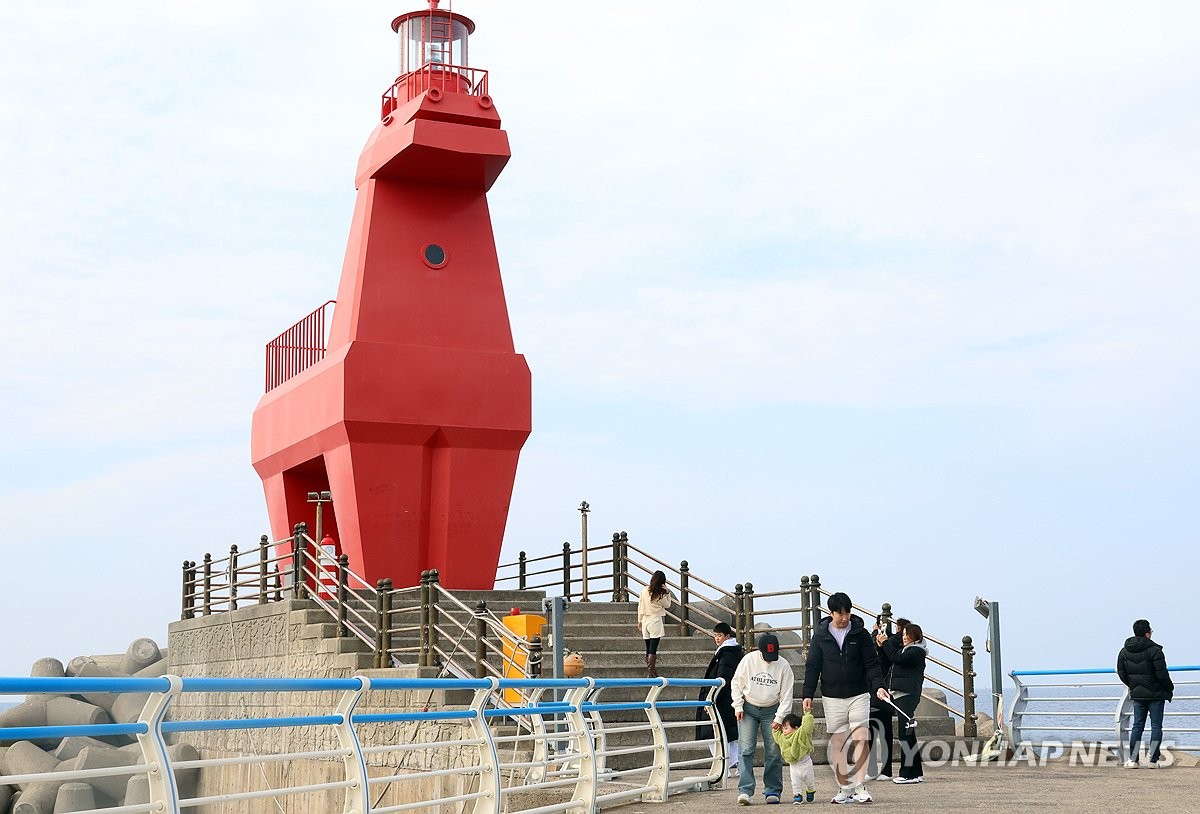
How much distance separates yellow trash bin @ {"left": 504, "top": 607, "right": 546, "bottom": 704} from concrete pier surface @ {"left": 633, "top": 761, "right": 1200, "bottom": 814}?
291cm

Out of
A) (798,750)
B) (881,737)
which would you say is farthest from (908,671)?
(798,750)

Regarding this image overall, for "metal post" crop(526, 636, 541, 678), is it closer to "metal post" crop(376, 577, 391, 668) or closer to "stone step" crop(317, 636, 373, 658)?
"metal post" crop(376, 577, 391, 668)

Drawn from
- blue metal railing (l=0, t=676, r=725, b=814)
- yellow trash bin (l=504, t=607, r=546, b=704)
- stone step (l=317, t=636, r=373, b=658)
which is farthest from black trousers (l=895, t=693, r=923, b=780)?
stone step (l=317, t=636, r=373, b=658)

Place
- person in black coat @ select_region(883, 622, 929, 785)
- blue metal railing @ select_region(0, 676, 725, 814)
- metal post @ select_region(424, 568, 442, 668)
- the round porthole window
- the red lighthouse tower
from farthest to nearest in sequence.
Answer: the round porthole window < the red lighthouse tower < metal post @ select_region(424, 568, 442, 668) < person in black coat @ select_region(883, 622, 929, 785) < blue metal railing @ select_region(0, 676, 725, 814)

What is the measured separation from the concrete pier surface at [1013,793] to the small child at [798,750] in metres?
0.13

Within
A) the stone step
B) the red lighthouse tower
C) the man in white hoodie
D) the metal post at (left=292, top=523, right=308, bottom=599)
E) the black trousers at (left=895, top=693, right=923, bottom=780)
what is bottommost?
the black trousers at (left=895, top=693, right=923, bottom=780)

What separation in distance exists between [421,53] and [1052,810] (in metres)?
17.1

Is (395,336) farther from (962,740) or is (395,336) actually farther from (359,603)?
(962,740)

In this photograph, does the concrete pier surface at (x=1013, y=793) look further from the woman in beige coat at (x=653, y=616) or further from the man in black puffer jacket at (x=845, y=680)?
the woman in beige coat at (x=653, y=616)

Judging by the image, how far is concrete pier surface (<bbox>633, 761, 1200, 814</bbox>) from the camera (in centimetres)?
1059

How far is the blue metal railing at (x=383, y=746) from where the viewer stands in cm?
590

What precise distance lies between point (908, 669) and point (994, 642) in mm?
2744

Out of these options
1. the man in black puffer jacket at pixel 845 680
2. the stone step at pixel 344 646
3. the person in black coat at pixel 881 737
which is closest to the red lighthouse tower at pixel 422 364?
the stone step at pixel 344 646

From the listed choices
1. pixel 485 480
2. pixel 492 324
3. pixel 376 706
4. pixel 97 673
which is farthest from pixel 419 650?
pixel 97 673
